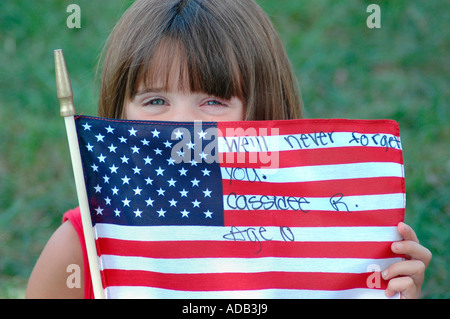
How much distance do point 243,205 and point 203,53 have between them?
2.27 feet

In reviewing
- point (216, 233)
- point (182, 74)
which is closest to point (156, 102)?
point (182, 74)

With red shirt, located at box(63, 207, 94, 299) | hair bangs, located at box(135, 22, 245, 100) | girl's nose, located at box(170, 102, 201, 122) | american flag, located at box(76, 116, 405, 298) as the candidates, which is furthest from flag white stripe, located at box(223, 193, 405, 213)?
red shirt, located at box(63, 207, 94, 299)

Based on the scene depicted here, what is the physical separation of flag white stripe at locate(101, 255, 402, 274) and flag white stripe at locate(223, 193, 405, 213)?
0.20 metres

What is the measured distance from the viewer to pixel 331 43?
19.9 feet

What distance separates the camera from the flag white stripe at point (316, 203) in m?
2.42

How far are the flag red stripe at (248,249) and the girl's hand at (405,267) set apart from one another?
0.15 ft

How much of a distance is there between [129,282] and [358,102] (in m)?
3.64

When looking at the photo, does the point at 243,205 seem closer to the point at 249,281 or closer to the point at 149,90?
the point at 249,281

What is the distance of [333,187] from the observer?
7.95 feet

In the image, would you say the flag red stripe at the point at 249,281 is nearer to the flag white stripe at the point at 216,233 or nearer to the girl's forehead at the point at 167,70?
the flag white stripe at the point at 216,233

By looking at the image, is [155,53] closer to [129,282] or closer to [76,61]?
[129,282]

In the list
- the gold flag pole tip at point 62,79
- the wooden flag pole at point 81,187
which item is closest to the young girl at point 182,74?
the wooden flag pole at point 81,187

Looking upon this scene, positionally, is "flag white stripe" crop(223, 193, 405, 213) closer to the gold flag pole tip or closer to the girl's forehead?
the girl's forehead

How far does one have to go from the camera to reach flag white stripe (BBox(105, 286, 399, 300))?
2.39 m
